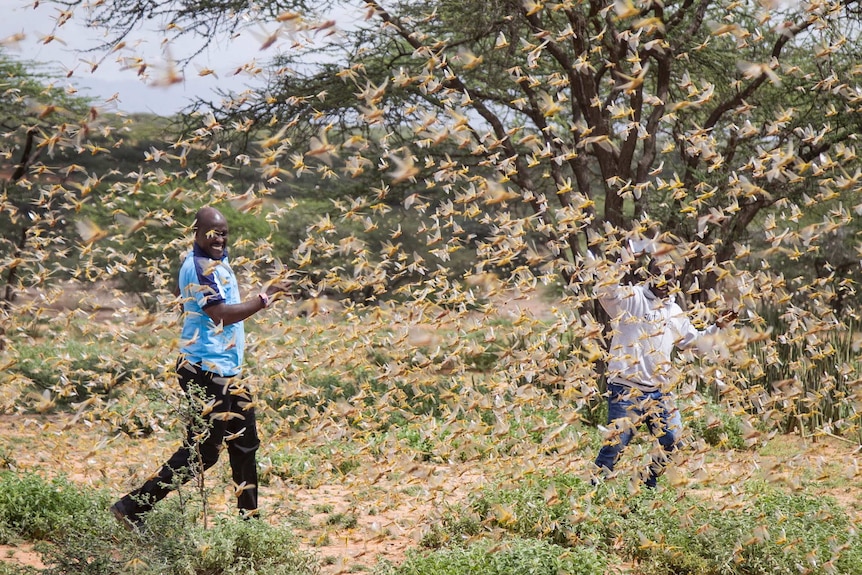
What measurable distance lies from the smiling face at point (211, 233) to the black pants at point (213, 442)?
62cm

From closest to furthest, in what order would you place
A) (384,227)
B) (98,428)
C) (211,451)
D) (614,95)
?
(211,451) < (98,428) < (614,95) < (384,227)

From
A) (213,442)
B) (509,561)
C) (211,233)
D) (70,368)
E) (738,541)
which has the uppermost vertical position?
(211,233)

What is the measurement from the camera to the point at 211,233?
4.83 metres

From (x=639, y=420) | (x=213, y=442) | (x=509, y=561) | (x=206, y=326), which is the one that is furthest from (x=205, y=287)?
(x=639, y=420)

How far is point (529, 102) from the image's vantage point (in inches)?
424

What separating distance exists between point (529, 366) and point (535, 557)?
251cm

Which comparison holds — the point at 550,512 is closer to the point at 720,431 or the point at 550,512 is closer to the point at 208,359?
the point at 208,359

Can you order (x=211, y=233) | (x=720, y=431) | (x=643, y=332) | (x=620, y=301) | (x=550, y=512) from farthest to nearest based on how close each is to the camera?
(x=720, y=431) → (x=620, y=301) → (x=643, y=332) → (x=550, y=512) → (x=211, y=233)

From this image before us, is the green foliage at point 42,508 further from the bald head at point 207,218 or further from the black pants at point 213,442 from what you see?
the bald head at point 207,218

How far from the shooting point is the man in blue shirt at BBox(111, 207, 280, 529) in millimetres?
4711

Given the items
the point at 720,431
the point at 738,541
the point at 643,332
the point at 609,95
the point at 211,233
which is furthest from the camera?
the point at 609,95

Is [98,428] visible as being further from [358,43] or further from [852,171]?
[852,171]

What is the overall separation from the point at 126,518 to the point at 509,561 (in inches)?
79.2

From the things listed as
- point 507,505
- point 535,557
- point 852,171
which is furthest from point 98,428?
point 852,171
